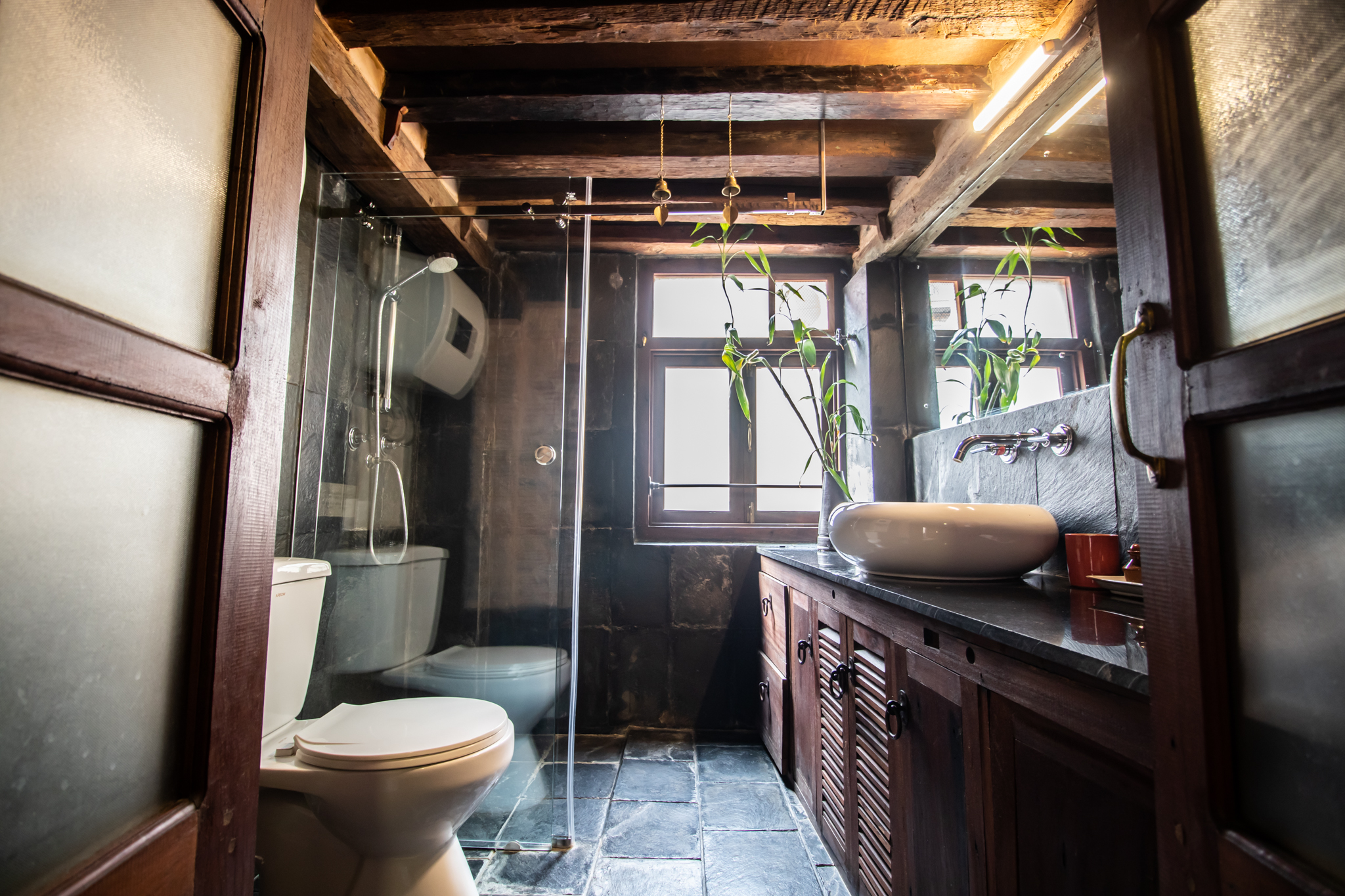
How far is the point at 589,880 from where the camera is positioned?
5.08ft

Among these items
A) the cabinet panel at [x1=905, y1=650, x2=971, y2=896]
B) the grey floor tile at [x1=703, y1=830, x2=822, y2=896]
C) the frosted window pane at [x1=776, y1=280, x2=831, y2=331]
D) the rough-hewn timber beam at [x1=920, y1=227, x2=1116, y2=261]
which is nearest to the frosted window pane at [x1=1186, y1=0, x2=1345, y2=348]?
the rough-hewn timber beam at [x1=920, y1=227, x2=1116, y2=261]

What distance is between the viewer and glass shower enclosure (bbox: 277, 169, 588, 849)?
71.2 inches

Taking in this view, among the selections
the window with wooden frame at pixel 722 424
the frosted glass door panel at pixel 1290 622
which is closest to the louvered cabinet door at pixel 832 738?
the frosted glass door panel at pixel 1290 622

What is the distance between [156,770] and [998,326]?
1903mm

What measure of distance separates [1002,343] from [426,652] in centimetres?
194

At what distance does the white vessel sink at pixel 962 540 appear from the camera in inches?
48.9

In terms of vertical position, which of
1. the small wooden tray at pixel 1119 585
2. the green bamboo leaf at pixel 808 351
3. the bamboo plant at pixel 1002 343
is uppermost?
the green bamboo leaf at pixel 808 351

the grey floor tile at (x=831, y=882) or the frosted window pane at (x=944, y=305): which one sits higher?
the frosted window pane at (x=944, y=305)

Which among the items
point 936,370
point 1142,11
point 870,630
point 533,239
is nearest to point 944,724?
point 870,630

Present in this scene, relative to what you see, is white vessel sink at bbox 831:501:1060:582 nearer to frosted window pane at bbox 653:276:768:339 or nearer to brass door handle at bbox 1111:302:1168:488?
brass door handle at bbox 1111:302:1168:488

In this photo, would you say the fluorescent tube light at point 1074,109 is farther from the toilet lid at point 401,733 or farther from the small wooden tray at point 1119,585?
the toilet lid at point 401,733

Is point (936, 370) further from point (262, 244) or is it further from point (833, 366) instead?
point (262, 244)

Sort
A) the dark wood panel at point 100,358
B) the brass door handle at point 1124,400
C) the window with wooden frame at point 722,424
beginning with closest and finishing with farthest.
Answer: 1. the dark wood panel at point 100,358
2. the brass door handle at point 1124,400
3. the window with wooden frame at point 722,424

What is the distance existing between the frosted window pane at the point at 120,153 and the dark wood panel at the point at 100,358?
2 centimetres
